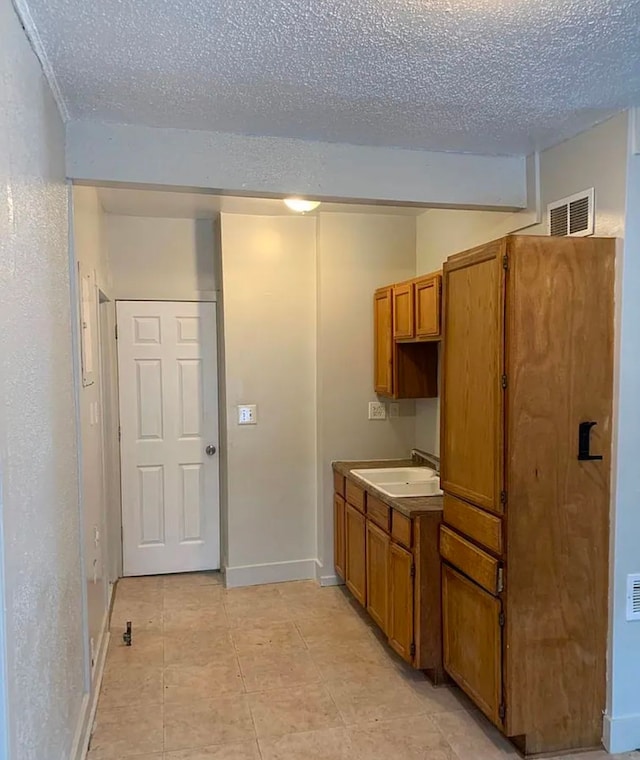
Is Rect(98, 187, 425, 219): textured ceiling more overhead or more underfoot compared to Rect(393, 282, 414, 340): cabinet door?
more overhead

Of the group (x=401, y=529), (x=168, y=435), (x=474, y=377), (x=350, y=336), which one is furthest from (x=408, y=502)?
(x=168, y=435)

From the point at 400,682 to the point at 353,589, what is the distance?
0.81 metres

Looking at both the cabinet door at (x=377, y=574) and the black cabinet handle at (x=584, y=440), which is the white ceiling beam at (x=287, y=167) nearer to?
the black cabinet handle at (x=584, y=440)

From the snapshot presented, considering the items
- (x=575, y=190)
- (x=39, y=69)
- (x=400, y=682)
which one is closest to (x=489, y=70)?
(x=575, y=190)

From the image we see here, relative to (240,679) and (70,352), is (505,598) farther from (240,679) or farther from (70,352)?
(70,352)

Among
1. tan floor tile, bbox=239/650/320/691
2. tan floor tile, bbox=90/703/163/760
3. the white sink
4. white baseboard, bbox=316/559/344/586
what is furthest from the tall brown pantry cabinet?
white baseboard, bbox=316/559/344/586

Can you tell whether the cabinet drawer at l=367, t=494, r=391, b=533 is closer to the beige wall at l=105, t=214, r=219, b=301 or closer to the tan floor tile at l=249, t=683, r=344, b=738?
the tan floor tile at l=249, t=683, r=344, b=738

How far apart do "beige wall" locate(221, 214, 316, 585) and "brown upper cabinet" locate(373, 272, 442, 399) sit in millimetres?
495

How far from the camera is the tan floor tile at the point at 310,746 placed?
7.79 ft

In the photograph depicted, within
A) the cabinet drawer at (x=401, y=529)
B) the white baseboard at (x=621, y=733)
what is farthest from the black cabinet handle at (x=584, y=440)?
the white baseboard at (x=621, y=733)

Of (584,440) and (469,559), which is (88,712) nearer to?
(469,559)

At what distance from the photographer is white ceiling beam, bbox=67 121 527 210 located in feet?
7.79

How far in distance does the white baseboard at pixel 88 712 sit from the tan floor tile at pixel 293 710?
0.68 meters

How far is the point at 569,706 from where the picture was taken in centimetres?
234
